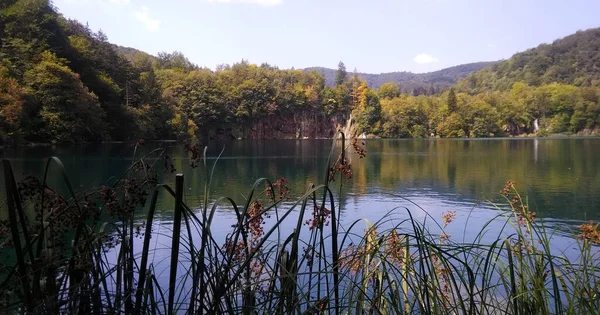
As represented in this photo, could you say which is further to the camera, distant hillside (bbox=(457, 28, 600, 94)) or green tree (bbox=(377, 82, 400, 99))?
distant hillside (bbox=(457, 28, 600, 94))

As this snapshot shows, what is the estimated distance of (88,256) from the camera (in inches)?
56.4

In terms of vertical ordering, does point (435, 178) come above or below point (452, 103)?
below

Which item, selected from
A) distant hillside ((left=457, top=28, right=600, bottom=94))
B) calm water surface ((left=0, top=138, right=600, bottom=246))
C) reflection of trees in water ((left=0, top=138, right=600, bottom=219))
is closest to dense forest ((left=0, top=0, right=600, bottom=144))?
distant hillside ((left=457, top=28, right=600, bottom=94))

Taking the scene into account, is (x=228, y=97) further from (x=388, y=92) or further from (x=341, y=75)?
(x=388, y=92)

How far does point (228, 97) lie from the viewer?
90.9 m

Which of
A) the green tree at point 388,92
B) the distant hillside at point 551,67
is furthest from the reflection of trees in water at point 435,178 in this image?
the distant hillside at point 551,67

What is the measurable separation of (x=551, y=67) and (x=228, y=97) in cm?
9129

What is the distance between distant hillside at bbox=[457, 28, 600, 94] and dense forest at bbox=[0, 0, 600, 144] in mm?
399

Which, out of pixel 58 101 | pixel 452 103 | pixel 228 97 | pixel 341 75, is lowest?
pixel 58 101

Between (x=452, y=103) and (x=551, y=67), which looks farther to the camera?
Result: (x=551, y=67)

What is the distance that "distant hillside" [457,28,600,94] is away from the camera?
398 ft

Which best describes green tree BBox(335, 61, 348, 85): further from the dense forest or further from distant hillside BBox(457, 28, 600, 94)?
distant hillside BBox(457, 28, 600, 94)

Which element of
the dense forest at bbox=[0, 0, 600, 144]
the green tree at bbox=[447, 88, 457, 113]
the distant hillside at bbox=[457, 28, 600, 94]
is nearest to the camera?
the dense forest at bbox=[0, 0, 600, 144]

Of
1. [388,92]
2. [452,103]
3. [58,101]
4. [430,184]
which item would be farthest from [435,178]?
[388,92]
